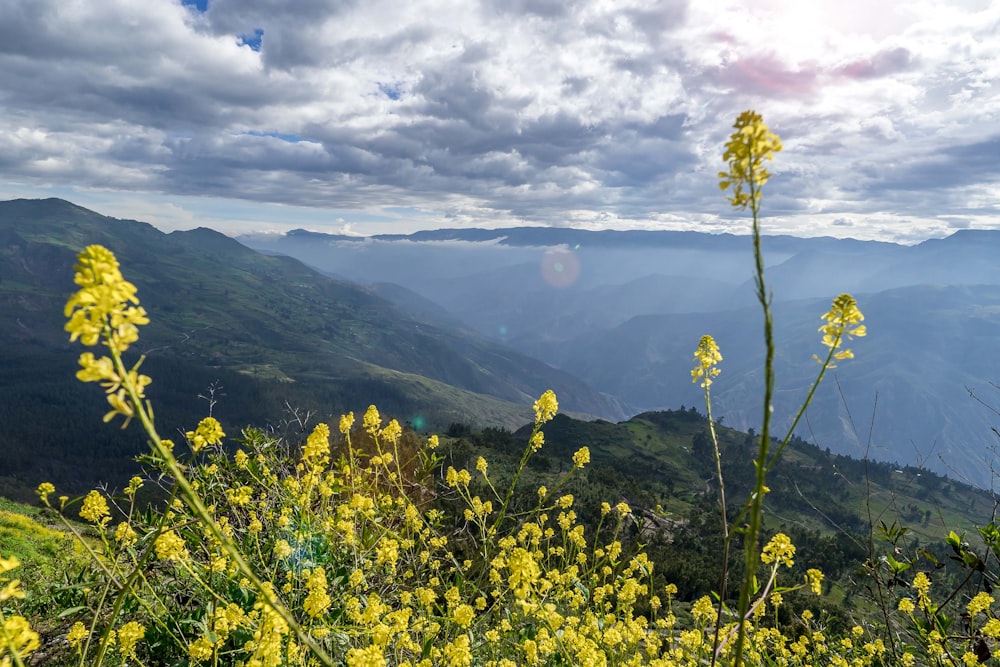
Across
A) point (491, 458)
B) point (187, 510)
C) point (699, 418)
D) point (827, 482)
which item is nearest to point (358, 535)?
point (187, 510)

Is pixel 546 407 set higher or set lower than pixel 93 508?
higher

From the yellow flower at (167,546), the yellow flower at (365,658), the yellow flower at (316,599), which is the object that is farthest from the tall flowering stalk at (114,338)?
the yellow flower at (167,546)

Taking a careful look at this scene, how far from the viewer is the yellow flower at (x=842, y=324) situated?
2810 mm

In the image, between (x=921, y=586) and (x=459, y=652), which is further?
(x=921, y=586)

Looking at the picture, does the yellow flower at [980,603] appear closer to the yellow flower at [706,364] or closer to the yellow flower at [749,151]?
the yellow flower at [706,364]

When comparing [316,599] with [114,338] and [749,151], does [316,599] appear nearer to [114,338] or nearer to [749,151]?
[114,338]

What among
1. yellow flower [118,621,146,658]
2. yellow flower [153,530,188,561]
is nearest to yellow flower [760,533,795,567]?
yellow flower [153,530,188,561]

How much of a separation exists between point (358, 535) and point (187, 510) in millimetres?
2451

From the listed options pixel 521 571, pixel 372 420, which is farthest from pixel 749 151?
pixel 372 420

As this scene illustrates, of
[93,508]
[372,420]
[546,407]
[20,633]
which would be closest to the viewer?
[20,633]

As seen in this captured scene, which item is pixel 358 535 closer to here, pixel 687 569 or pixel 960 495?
pixel 687 569

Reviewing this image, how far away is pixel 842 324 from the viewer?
9.48ft

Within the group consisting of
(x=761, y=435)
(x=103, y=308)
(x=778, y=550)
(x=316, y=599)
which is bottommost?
(x=316, y=599)

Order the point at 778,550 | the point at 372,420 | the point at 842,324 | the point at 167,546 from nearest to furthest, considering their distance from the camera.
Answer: the point at 842,324 < the point at 778,550 < the point at 167,546 < the point at 372,420
